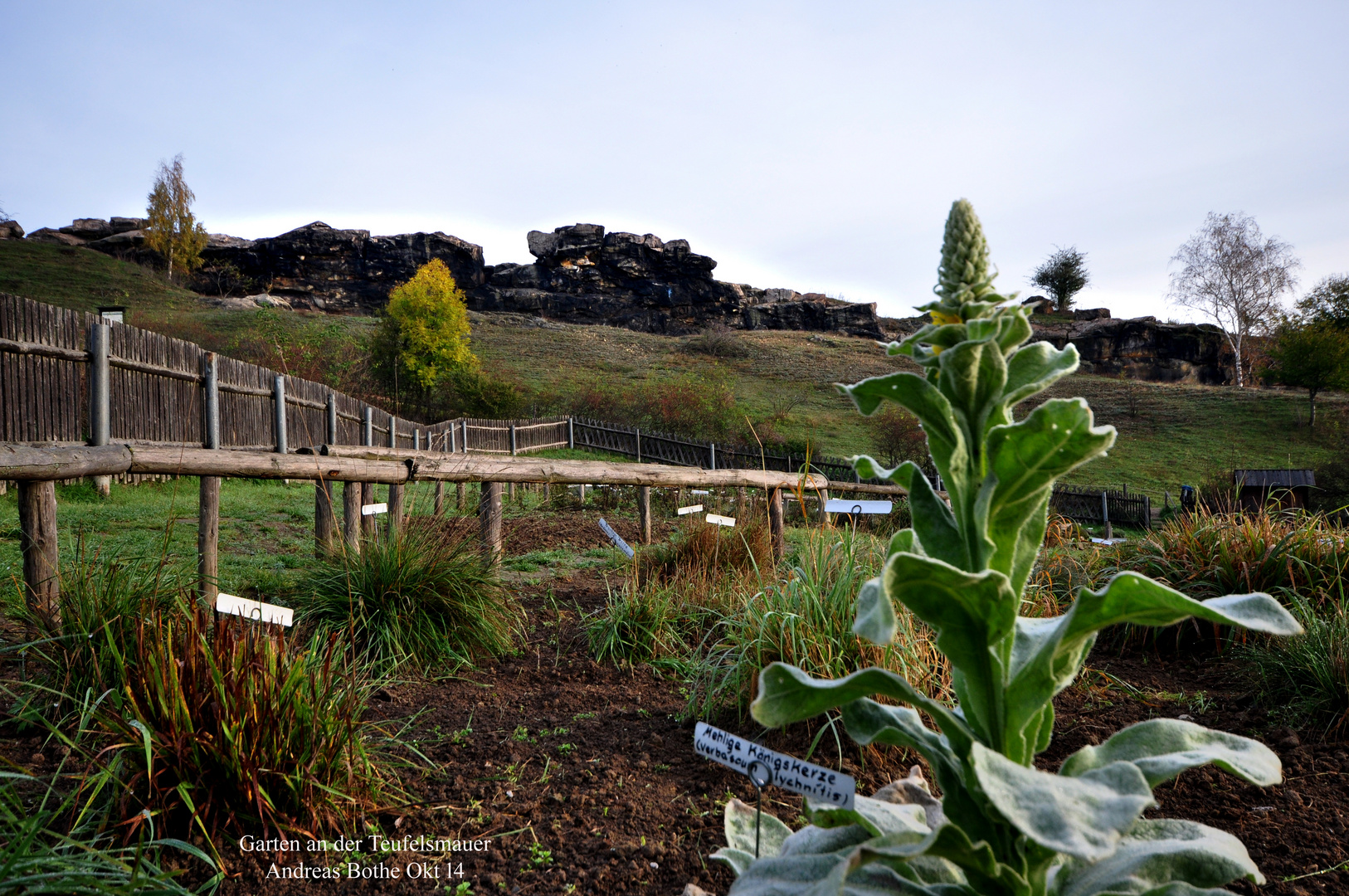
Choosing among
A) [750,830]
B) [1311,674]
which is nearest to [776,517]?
[1311,674]

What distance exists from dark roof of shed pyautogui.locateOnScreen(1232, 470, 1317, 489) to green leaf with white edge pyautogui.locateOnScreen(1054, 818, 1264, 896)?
1147 centimetres

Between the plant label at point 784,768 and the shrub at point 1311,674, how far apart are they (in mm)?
2654

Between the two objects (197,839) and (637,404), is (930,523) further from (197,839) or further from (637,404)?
(637,404)

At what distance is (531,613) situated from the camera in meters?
4.85

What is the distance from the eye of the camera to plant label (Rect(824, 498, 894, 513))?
4.06 meters

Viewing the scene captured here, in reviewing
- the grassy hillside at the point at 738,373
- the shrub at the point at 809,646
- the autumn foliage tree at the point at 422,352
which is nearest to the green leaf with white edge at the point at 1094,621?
the shrub at the point at 809,646

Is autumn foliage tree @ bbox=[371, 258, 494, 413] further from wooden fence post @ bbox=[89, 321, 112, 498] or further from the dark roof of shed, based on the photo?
the dark roof of shed

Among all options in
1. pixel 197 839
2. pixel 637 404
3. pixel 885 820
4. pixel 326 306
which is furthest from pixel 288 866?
pixel 326 306

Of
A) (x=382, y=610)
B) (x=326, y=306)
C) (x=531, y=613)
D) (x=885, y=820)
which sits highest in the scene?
(x=326, y=306)

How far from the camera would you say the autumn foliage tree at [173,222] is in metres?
49.2

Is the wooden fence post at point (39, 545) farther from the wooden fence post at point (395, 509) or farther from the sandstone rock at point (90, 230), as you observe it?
the sandstone rock at point (90, 230)

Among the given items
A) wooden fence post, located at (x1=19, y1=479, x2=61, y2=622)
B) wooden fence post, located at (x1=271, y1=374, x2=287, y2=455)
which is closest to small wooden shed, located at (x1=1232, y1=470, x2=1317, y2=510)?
wooden fence post, located at (x1=19, y1=479, x2=61, y2=622)

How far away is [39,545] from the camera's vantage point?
10.3 feet

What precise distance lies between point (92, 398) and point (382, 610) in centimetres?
526
